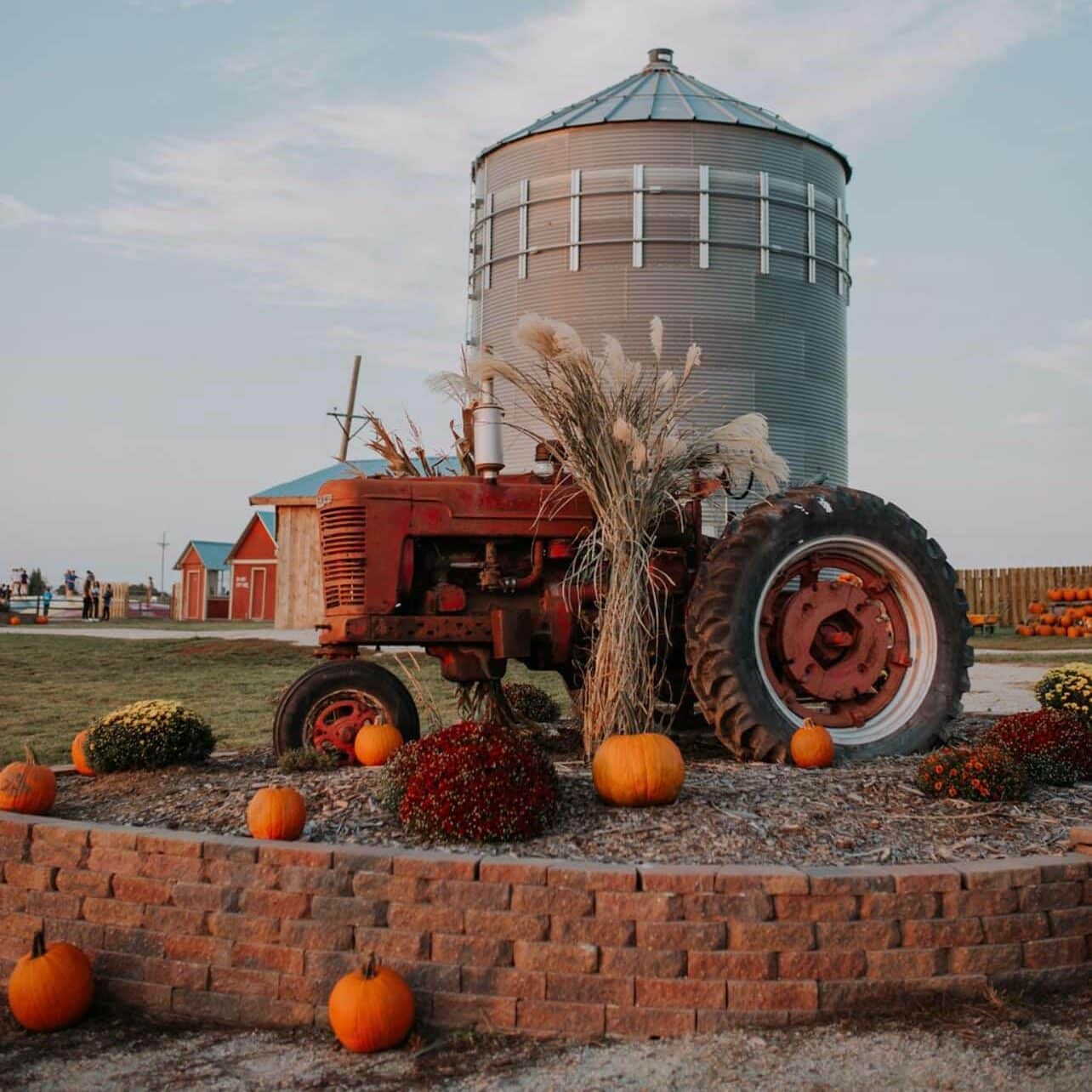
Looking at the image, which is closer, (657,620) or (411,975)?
(411,975)

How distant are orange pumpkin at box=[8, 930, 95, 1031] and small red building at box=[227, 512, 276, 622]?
36777mm

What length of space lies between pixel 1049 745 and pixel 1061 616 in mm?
19951

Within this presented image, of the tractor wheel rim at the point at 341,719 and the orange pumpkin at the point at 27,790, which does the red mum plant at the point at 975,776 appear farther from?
the orange pumpkin at the point at 27,790

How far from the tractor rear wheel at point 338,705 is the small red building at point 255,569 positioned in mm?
35144

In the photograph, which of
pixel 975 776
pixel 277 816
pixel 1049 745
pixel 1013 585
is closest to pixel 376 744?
pixel 277 816

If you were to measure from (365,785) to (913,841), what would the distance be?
2083 mm

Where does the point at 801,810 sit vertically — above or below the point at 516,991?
above

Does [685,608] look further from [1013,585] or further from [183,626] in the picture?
[183,626]

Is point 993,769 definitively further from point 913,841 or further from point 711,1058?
point 711,1058

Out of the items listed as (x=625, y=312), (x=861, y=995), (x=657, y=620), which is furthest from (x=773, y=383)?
(x=861, y=995)

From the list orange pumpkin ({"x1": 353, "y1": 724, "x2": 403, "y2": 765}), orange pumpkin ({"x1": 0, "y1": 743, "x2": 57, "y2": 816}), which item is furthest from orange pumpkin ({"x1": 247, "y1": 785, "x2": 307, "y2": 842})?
orange pumpkin ({"x1": 353, "y1": 724, "x2": 403, "y2": 765})

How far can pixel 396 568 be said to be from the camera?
564cm

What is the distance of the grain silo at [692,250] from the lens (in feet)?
56.4

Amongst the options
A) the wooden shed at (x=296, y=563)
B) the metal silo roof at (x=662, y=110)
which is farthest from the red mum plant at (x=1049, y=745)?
the wooden shed at (x=296, y=563)
